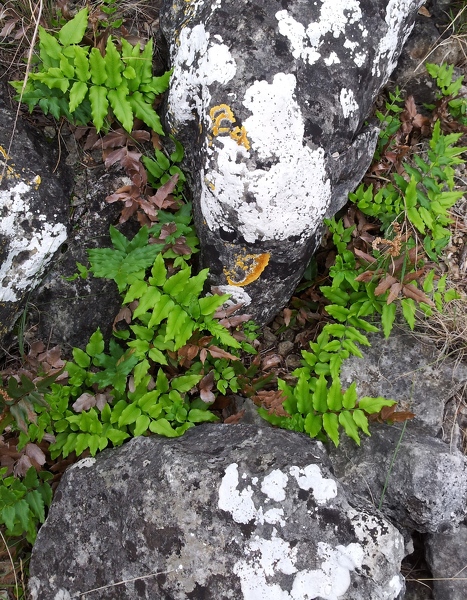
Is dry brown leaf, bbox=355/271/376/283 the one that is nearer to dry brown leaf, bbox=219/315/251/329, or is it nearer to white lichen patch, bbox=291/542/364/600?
dry brown leaf, bbox=219/315/251/329

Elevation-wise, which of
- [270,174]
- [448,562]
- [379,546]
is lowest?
[448,562]

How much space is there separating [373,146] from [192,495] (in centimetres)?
293

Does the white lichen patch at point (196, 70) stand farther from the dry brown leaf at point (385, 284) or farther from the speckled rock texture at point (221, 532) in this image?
the speckled rock texture at point (221, 532)

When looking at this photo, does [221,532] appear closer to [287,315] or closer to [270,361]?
[270,361]

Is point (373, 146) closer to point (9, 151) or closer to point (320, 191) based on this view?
point (320, 191)

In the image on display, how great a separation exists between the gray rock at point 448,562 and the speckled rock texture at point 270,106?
2.28m

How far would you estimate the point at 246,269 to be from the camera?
12.5ft

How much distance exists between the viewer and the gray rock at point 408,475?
3.51 meters

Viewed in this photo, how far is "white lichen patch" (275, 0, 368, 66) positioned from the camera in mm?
3393

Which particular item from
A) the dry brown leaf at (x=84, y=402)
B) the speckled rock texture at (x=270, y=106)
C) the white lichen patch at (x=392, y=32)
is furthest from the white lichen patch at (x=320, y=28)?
the dry brown leaf at (x=84, y=402)

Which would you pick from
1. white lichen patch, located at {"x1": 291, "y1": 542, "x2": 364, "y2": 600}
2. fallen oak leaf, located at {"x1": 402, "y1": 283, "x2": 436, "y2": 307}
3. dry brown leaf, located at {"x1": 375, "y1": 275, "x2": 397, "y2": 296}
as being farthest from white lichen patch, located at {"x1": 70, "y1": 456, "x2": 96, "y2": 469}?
fallen oak leaf, located at {"x1": 402, "y1": 283, "x2": 436, "y2": 307}

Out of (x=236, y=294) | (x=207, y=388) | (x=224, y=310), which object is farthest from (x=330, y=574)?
(x=236, y=294)

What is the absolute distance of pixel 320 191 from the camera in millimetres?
3602

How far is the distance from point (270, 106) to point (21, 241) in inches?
77.6
